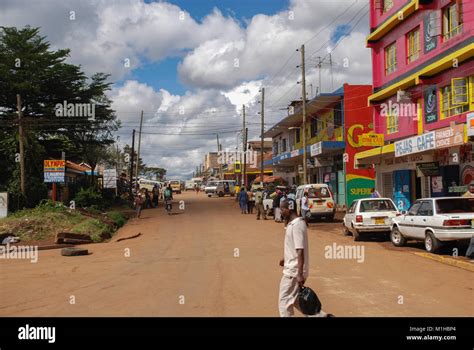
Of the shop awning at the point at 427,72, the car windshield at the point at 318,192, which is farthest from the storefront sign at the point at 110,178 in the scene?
the shop awning at the point at 427,72

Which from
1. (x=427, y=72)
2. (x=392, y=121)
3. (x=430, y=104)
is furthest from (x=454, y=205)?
(x=392, y=121)

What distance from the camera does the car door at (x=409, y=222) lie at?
1491cm

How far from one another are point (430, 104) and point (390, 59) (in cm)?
557

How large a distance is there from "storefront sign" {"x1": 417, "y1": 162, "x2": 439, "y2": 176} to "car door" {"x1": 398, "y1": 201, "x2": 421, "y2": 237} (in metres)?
7.06

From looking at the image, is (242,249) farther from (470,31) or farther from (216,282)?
(470,31)

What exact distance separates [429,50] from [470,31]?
11.0ft

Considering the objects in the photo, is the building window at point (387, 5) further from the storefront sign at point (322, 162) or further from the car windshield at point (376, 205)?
the car windshield at point (376, 205)

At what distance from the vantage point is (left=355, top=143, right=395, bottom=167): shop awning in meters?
23.5

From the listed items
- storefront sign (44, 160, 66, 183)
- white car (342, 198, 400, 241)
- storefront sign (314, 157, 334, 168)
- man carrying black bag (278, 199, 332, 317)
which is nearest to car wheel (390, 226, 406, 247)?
white car (342, 198, 400, 241)

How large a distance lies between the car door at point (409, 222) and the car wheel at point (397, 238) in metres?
0.28

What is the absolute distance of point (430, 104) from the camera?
72.7 ft
